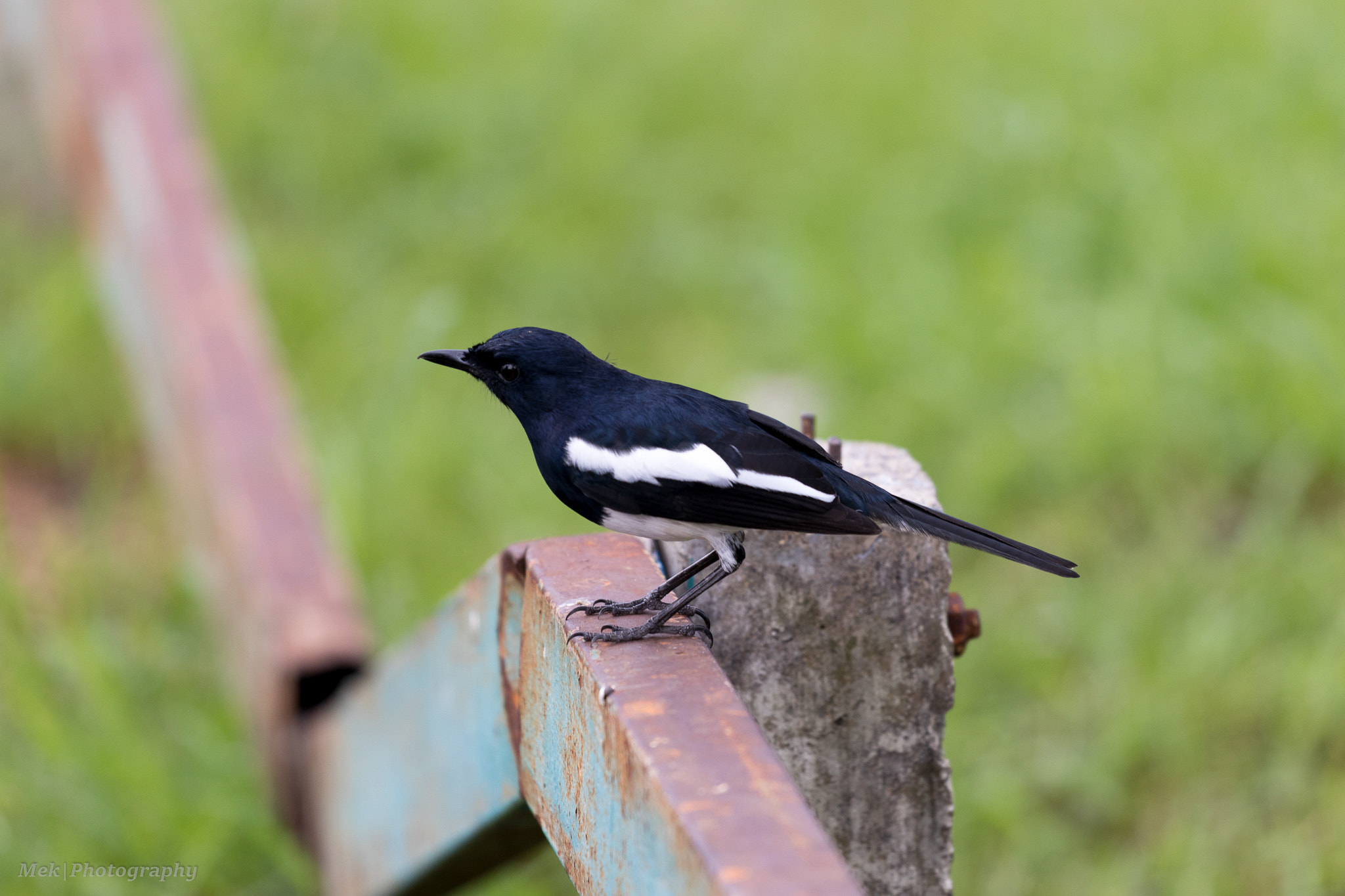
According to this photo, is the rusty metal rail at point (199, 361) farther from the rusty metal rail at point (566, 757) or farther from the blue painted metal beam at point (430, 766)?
the rusty metal rail at point (566, 757)

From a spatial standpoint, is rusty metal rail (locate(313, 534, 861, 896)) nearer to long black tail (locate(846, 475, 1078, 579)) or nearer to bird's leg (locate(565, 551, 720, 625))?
bird's leg (locate(565, 551, 720, 625))

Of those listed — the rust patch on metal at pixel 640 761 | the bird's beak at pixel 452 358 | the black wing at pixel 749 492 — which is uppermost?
the bird's beak at pixel 452 358

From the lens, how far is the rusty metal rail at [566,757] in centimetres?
104

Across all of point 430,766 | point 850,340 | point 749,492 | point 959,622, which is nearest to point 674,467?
point 749,492

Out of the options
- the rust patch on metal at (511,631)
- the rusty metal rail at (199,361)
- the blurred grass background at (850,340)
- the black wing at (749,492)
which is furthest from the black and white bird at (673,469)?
the blurred grass background at (850,340)

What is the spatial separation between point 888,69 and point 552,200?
1835mm

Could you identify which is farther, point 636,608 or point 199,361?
point 199,361

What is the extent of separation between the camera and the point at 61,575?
12.6 ft

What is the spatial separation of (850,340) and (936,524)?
3193 mm

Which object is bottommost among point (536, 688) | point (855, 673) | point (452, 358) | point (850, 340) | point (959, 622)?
point (536, 688)

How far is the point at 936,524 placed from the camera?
1.68 metres

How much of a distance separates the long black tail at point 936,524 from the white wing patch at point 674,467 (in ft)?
0.19

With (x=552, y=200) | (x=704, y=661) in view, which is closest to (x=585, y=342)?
(x=552, y=200)

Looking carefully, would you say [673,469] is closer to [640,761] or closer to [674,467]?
[674,467]
